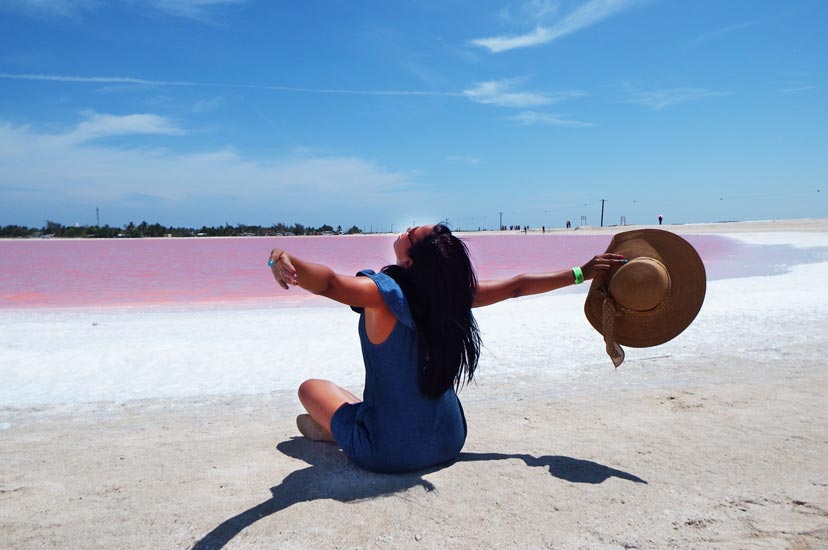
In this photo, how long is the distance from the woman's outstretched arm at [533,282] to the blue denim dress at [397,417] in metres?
0.50

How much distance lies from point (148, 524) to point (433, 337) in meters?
1.34

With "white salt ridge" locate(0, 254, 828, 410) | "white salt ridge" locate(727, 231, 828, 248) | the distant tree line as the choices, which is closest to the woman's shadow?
"white salt ridge" locate(0, 254, 828, 410)

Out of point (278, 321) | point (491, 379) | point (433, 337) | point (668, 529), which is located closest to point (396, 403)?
point (433, 337)

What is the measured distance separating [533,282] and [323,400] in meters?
1.23

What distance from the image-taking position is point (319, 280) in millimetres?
1994

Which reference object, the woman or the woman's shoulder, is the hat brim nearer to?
the woman

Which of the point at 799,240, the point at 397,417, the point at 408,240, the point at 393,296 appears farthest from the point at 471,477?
the point at 799,240

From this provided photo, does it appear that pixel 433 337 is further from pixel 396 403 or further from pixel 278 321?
pixel 278 321

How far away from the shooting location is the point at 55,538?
7.32 feet

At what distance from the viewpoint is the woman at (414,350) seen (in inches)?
97.9

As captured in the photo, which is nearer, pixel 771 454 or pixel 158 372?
pixel 771 454

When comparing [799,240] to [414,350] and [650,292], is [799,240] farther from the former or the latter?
[414,350]

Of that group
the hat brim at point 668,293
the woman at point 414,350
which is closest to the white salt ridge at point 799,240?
the hat brim at point 668,293

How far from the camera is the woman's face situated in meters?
2.55
